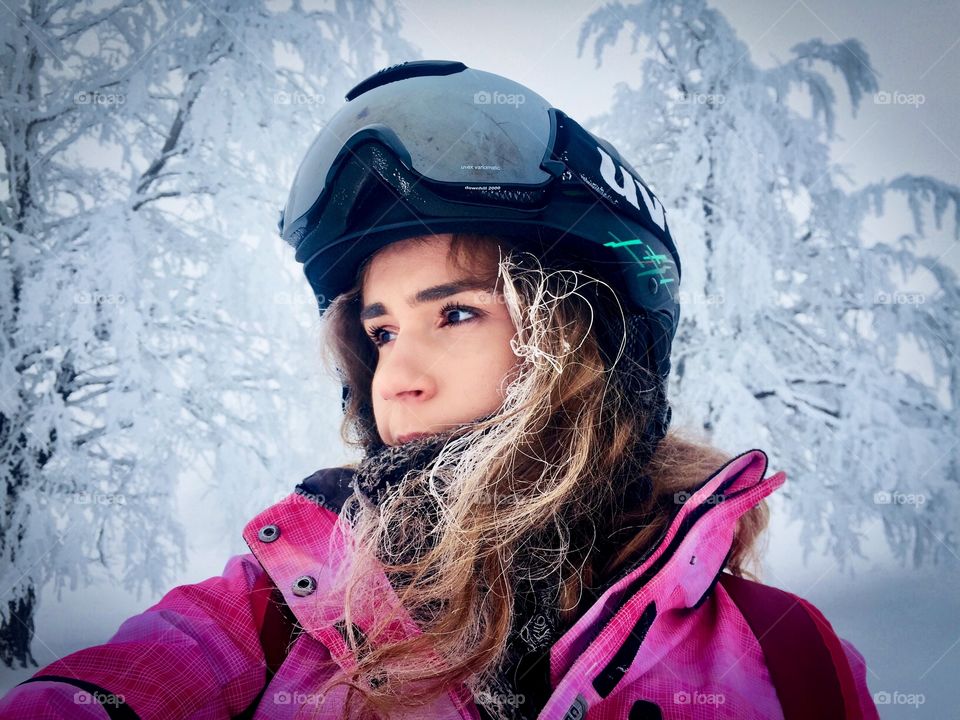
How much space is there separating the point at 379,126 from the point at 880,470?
305 centimetres

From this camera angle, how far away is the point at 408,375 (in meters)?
1.27

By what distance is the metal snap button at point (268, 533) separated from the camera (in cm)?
117

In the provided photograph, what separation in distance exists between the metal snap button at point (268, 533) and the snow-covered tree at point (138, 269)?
176 cm

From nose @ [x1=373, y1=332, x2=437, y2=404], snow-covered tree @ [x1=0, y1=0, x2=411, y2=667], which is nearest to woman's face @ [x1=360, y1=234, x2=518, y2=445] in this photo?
nose @ [x1=373, y1=332, x2=437, y2=404]

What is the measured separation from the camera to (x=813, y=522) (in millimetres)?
3061

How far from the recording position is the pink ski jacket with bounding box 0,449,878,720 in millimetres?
945

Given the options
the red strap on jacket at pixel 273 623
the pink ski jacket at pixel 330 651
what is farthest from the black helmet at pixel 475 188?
the red strap on jacket at pixel 273 623

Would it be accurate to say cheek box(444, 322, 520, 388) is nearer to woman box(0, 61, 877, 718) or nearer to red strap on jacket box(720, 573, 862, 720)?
woman box(0, 61, 877, 718)

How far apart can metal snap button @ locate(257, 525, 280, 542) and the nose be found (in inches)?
13.5

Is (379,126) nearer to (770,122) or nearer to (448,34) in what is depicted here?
(448,34)

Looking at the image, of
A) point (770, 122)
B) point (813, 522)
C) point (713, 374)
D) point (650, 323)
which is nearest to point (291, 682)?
point (650, 323)

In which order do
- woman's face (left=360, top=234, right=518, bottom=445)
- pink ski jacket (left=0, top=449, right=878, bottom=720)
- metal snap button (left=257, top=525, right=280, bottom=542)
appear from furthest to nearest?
woman's face (left=360, top=234, right=518, bottom=445) → metal snap button (left=257, top=525, right=280, bottom=542) → pink ski jacket (left=0, top=449, right=878, bottom=720)

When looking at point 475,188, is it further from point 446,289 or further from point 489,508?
point 489,508

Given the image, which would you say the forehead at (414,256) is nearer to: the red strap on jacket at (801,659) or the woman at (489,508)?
the woman at (489,508)
